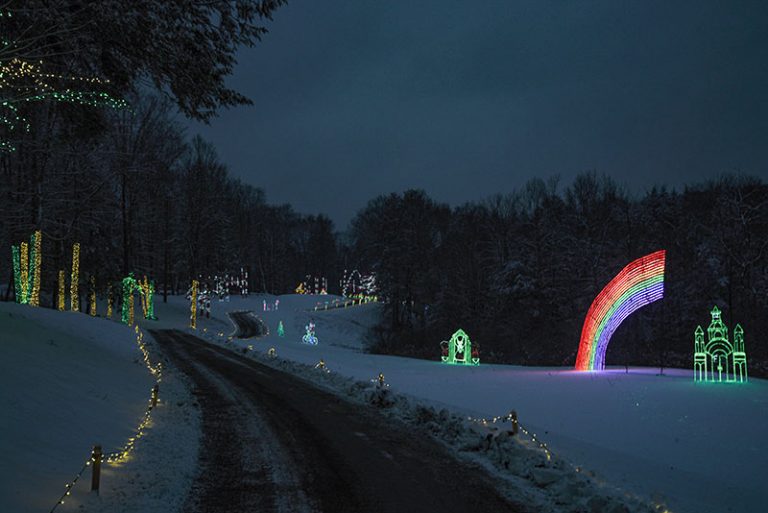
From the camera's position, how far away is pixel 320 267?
318ft

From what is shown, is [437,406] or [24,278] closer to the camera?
[437,406]

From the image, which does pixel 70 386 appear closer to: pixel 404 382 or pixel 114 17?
pixel 114 17

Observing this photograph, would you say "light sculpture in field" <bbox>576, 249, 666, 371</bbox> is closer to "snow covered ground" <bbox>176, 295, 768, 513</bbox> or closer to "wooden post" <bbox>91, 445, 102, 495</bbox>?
"snow covered ground" <bbox>176, 295, 768, 513</bbox>

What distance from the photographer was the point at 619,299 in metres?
23.5

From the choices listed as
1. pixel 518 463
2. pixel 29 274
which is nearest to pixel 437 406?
pixel 518 463

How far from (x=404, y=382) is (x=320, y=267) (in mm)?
77278

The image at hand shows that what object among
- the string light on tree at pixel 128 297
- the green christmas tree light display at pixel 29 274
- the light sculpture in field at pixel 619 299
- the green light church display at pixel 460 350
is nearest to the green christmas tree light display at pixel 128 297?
the string light on tree at pixel 128 297

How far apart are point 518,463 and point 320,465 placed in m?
3.21

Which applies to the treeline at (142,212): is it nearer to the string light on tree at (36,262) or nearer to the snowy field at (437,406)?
the string light on tree at (36,262)

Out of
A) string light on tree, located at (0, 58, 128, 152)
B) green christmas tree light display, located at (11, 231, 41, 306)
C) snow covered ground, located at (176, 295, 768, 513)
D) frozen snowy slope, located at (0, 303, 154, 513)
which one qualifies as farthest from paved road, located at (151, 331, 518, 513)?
green christmas tree light display, located at (11, 231, 41, 306)

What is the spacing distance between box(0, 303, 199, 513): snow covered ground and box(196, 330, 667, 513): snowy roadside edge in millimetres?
4689

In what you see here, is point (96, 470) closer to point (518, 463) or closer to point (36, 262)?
point (518, 463)

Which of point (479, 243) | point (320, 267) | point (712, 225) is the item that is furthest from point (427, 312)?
point (320, 267)

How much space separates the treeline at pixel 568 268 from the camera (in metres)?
38.7
